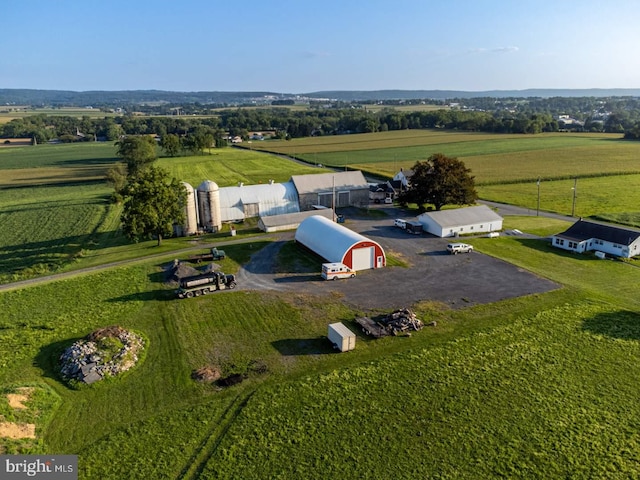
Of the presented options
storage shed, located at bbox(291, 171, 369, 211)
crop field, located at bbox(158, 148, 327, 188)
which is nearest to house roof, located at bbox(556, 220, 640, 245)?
storage shed, located at bbox(291, 171, 369, 211)

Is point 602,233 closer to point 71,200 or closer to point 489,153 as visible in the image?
point 71,200

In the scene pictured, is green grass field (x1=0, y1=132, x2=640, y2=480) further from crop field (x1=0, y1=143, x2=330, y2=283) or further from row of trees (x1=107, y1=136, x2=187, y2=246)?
row of trees (x1=107, y1=136, x2=187, y2=246)

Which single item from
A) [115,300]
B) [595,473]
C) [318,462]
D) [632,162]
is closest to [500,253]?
[595,473]

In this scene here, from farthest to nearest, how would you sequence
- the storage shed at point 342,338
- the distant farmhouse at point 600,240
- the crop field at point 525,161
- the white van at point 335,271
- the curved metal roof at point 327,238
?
the crop field at point 525,161 < the distant farmhouse at point 600,240 < the curved metal roof at point 327,238 < the white van at point 335,271 < the storage shed at point 342,338

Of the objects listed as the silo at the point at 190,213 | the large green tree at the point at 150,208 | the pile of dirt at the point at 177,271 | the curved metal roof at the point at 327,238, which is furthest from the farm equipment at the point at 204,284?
the silo at the point at 190,213

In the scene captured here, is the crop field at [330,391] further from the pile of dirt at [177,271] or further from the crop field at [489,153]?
the crop field at [489,153]

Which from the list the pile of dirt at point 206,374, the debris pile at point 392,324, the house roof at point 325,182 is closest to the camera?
the pile of dirt at point 206,374

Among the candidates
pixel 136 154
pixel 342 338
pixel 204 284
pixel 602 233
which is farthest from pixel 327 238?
pixel 136 154
